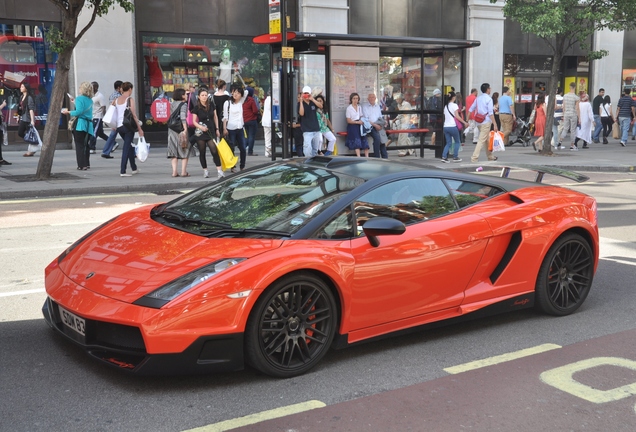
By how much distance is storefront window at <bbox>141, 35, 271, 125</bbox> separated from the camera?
21.8 metres

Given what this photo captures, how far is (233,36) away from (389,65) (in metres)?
6.47

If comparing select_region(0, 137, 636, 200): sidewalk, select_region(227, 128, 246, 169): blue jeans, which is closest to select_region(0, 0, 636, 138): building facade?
select_region(227, 128, 246, 169): blue jeans

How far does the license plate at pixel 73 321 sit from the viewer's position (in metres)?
4.20

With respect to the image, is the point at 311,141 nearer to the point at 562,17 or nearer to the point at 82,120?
the point at 82,120

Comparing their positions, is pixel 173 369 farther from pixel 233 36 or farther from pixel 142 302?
pixel 233 36

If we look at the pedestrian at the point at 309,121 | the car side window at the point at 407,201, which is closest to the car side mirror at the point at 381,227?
the car side window at the point at 407,201

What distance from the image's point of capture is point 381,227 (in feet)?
15.1

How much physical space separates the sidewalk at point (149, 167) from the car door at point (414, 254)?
3839 millimetres

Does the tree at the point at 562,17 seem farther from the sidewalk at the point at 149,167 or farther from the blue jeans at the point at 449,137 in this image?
the blue jeans at the point at 449,137

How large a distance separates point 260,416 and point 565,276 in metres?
3.06

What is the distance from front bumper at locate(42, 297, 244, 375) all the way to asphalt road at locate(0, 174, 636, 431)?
173 mm

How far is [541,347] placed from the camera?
16.9 ft

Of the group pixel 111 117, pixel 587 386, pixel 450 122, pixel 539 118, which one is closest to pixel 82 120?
pixel 111 117

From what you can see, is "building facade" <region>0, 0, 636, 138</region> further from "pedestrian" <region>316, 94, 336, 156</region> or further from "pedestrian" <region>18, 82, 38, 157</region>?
"pedestrian" <region>18, 82, 38, 157</region>
